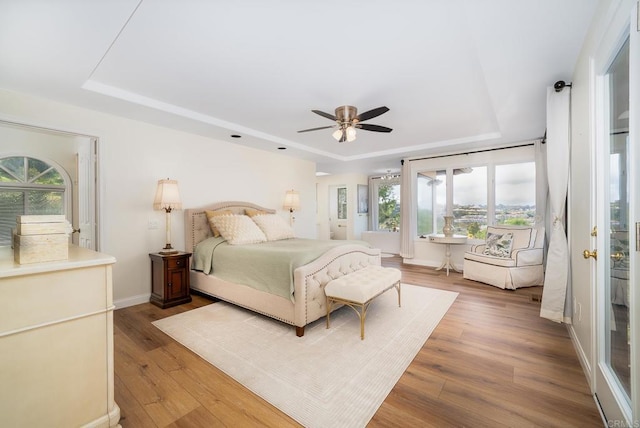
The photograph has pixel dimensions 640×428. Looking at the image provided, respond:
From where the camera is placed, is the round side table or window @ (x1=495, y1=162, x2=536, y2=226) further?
the round side table

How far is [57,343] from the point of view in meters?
1.27

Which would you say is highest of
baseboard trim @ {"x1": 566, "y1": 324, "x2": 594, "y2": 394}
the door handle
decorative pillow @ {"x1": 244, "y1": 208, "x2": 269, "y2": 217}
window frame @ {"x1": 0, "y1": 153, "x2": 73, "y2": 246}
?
window frame @ {"x1": 0, "y1": 153, "x2": 73, "y2": 246}

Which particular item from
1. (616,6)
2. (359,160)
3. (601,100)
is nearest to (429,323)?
(601,100)

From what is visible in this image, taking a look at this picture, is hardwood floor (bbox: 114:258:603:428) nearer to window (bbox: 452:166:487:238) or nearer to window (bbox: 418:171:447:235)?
window (bbox: 452:166:487:238)

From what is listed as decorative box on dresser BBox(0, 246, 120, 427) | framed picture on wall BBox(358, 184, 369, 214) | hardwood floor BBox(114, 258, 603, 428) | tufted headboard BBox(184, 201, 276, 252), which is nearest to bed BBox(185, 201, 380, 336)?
tufted headboard BBox(184, 201, 276, 252)

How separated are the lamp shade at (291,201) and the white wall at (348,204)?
11.4 feet

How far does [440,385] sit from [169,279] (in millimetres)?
3090

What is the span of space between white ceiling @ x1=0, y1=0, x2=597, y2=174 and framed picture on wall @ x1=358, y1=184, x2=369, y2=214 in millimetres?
5080

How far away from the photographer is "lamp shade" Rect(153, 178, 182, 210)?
337 cm

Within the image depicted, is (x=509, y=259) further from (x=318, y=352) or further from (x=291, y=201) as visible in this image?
(x=291, y=201)

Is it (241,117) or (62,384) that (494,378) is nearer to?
(62,384)

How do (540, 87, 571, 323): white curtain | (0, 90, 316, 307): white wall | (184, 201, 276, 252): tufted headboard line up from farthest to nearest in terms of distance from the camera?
(184, 201, 276, 252): tufted headboard
(0, 90, 316, 307): white wall
(540, 87, 571, 323): white curtain

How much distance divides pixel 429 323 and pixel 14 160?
5.85m

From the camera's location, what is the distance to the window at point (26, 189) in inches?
149
